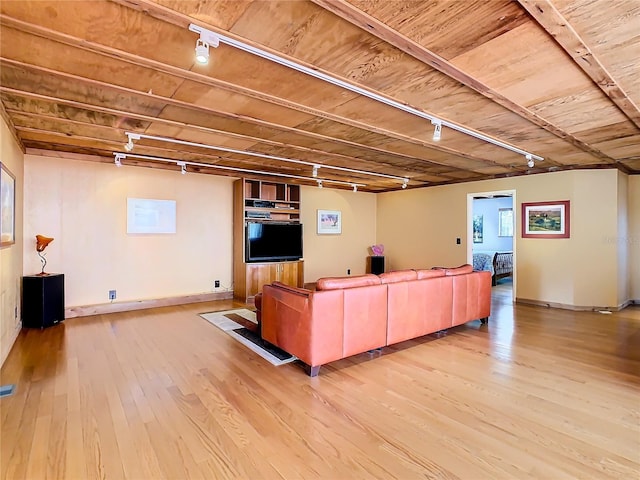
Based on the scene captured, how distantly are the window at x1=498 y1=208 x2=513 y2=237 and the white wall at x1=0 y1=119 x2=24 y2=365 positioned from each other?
11604 mm

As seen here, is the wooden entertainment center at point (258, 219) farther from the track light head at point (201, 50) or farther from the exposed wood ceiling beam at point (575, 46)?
the exposed wood ceiling beam at point (575, 46)

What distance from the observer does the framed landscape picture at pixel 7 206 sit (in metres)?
3.09

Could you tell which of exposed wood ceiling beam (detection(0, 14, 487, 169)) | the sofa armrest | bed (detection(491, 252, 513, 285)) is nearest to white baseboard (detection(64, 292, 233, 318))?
the sofa armrest

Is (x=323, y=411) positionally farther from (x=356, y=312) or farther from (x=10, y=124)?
(x=10, y=124)

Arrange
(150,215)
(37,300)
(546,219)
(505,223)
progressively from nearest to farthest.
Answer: (37,300)
(150,215)
(546,219)
(505,223)

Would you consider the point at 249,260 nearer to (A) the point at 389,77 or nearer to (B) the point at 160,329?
(B) the point at 160,329

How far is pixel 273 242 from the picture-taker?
6.69 meters

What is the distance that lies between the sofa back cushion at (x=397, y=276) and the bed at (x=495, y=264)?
177 inches

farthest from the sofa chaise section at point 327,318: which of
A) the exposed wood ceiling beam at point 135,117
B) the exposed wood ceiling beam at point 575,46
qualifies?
the exposed wood ceiling beam at point 575,46

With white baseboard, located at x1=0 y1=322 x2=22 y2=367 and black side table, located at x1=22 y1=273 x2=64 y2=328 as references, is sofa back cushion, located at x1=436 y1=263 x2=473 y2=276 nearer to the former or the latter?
white baseboard, located at x1=0 y1=322 x2=22 y2=367

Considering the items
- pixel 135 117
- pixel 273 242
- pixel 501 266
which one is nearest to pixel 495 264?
pixel 501 266

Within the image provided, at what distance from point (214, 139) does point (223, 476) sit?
3.50 m

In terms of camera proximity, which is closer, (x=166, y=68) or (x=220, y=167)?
(x=166, y=68)

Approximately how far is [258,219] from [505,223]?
826 centimetres
